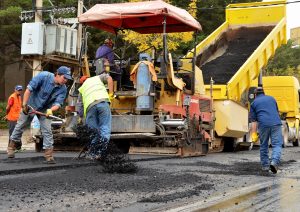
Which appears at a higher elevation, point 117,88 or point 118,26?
point 118,26

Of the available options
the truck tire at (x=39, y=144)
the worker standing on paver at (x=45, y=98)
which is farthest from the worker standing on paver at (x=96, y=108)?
the truck tire at (x=39, y=144)

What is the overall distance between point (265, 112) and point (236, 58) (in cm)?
670

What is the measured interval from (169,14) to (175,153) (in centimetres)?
278

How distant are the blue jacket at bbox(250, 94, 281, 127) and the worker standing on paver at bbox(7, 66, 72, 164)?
309 cm

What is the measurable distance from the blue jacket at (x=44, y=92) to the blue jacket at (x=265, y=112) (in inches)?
123

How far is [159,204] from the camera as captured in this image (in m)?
4.47

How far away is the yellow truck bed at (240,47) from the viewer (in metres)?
12.9

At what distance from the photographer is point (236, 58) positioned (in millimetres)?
14352

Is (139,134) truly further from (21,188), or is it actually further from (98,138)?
(21,188)

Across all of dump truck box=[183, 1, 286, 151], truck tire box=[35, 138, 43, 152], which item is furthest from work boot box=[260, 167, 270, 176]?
truck tire box=[35, 138, 43, 152]

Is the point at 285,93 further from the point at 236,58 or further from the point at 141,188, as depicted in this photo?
the point at 141,188

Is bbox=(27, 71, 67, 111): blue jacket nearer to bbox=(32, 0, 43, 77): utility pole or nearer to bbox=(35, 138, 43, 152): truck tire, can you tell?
bbox=(35, 138, 43, 152): truck tire

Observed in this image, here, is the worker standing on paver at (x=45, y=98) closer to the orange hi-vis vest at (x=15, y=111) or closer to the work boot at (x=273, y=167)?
the work boot at (x=273, y=167)

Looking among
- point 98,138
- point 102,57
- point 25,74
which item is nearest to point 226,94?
point 102,57
